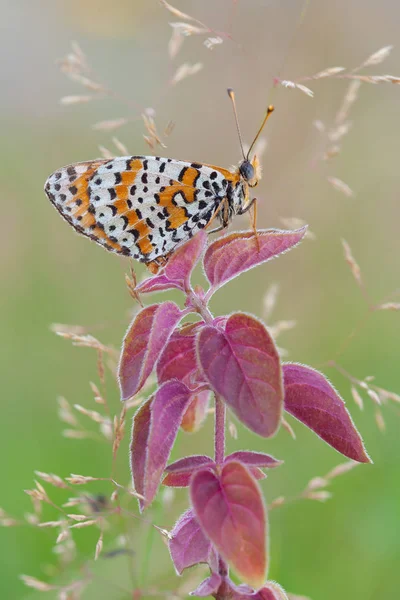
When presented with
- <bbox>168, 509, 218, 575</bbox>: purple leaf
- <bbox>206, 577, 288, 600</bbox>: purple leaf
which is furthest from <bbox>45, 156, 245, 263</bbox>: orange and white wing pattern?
<bbox>206, 577, 288, 600</bbox>: purple leaf

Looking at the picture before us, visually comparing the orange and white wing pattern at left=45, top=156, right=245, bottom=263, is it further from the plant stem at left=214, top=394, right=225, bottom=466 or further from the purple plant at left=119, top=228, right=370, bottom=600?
the plant stem at left=214, top=394, right=225, bottom=466

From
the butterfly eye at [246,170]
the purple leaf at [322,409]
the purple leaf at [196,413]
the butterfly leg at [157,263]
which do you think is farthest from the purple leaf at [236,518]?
the butterfly eye at [246,170]

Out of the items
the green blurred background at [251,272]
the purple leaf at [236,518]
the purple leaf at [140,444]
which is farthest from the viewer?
the green blurred background at [251,272]

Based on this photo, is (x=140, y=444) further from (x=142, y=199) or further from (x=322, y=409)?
(x=142, y=199)

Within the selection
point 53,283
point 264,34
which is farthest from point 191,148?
point 53,283

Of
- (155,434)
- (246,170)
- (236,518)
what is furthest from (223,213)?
(236,518)

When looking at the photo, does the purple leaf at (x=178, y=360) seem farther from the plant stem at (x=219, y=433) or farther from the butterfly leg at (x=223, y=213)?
the butterfly leg at (x=223, y=213)

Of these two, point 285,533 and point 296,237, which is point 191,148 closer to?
point 285,533
